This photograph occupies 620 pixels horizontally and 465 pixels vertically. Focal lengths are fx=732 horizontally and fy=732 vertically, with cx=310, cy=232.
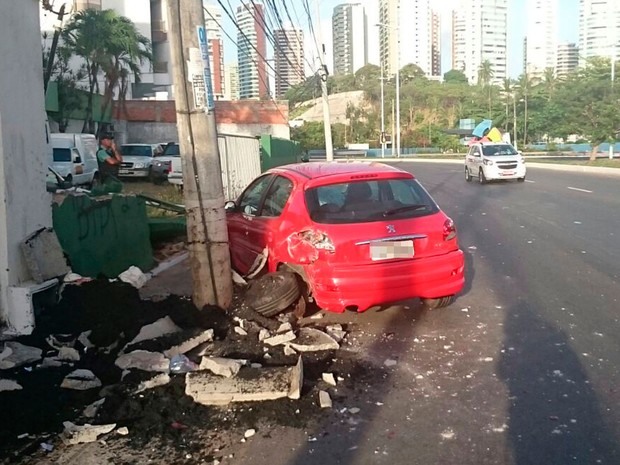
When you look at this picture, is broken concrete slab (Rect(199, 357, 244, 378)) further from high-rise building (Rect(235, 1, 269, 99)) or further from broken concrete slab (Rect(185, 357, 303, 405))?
high-rise building (Rect(235, 1, 269, 99))

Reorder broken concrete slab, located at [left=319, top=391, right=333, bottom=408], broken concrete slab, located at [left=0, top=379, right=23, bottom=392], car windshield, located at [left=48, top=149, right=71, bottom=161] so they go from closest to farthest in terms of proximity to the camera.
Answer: broken concrete slab, located at [left=319, top=391, right=333, bottom=408] → broken concrete slab, located at [left=0, top=379, right=23, bottom=392] → car windshield, located at [left=48, top=149, right=71, bottom=161]

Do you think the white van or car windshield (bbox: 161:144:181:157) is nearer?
the white van

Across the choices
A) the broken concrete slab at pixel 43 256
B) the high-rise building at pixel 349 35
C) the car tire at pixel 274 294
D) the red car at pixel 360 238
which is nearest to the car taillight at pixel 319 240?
the red car at pixel 360 238

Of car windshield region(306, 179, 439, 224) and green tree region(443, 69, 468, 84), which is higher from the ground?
green tree region(443, 69, 468, 84)

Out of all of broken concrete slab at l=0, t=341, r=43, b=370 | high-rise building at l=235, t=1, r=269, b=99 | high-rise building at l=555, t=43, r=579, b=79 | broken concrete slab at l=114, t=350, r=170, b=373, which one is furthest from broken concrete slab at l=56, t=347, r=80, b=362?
high-rise building at l=555, t=43, r=579, b=79

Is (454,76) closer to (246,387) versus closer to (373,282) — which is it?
(373,282)

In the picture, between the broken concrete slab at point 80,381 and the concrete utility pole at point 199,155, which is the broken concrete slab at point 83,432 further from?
the concrete utility pole at point 199,155

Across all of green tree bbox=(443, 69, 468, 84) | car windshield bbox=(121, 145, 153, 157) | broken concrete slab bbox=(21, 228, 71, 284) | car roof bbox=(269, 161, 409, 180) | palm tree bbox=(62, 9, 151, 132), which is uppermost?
green tree bbox=(443, 69, 468, 84)

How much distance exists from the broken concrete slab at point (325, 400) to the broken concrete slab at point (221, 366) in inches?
27.1

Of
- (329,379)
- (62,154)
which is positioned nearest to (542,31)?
(62,154)

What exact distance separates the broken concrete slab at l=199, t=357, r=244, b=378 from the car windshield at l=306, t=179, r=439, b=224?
1.89m

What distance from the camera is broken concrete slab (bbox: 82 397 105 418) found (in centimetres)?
478

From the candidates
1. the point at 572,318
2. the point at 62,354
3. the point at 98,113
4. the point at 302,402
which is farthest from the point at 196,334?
the point at 98,113

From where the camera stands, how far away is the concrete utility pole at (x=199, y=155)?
6871 mm
